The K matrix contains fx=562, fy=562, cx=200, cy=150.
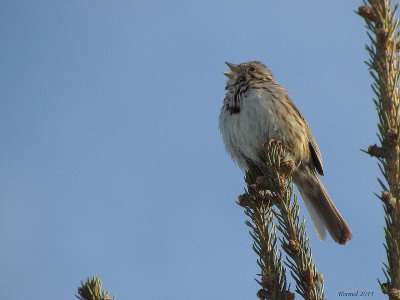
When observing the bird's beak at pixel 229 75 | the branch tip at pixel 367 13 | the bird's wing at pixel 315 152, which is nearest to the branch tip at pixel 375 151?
the branch tip at pixel 367 13

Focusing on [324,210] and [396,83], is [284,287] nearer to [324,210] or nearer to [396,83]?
[396,83]

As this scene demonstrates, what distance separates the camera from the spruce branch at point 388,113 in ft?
6.60

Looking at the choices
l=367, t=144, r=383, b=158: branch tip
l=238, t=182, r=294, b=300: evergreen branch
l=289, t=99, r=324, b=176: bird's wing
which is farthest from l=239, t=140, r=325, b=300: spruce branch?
l=289, t=99, r=324, b=176: bird's wing

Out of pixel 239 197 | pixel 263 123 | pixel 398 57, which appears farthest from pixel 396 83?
pixel 263 123

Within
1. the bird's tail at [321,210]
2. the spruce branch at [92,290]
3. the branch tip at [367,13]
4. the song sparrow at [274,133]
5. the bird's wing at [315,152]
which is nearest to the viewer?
the spruce branch at [92,290]

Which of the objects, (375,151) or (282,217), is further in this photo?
(282,217)

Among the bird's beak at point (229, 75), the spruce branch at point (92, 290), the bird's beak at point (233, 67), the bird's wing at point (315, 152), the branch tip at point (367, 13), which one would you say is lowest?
the spruce branch at point (92, 290)

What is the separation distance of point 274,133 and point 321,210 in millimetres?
852

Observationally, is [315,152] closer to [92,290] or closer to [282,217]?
[282,217]

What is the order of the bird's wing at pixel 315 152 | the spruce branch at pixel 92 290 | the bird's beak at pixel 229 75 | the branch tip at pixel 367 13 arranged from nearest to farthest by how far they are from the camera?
the spruce branch at pixel 92 290, the branch tip at pixel 367 13, the bird's wing at pixel 315 152, the bird's beak at pixel 229 75

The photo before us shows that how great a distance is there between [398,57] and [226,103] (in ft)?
9.68

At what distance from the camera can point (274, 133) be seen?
4.92m

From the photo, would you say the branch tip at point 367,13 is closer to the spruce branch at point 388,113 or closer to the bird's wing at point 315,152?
the spruce branch at point 388,113

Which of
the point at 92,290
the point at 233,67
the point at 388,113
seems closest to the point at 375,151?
the point at 388,113
